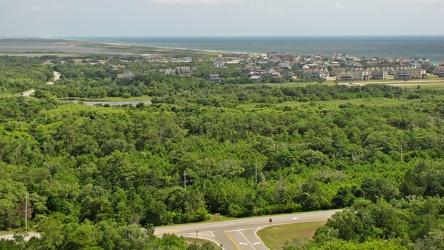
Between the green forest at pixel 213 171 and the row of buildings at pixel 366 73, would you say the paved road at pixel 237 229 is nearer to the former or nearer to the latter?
the green forest at pixel 213 171

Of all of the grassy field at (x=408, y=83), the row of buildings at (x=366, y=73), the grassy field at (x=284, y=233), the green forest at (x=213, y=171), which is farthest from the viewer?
the row of buildings at (x=366, y=73)

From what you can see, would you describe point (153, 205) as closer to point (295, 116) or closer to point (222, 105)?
point (295, 116)

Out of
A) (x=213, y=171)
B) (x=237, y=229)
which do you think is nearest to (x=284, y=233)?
(x=237, y=229)

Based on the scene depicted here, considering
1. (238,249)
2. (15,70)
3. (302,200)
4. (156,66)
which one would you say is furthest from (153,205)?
(156,66)

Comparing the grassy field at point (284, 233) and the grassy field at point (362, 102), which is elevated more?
the grassy field at point (362, 102)

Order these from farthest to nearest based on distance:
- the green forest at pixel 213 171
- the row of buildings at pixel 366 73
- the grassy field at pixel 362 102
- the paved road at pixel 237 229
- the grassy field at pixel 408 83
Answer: the row of buildings at pixel 366 73, the grassy field at pixel 408 83, the grassy field at pixel 362 102, the paved road at pixel 237 229, the green forest at pixel 213 171

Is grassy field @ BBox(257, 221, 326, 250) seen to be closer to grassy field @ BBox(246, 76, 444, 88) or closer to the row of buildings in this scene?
grassy field @ BBox(246, 76, 444, 88)

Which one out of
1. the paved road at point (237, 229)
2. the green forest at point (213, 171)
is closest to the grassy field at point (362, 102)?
the green forest at point (213, 171)
